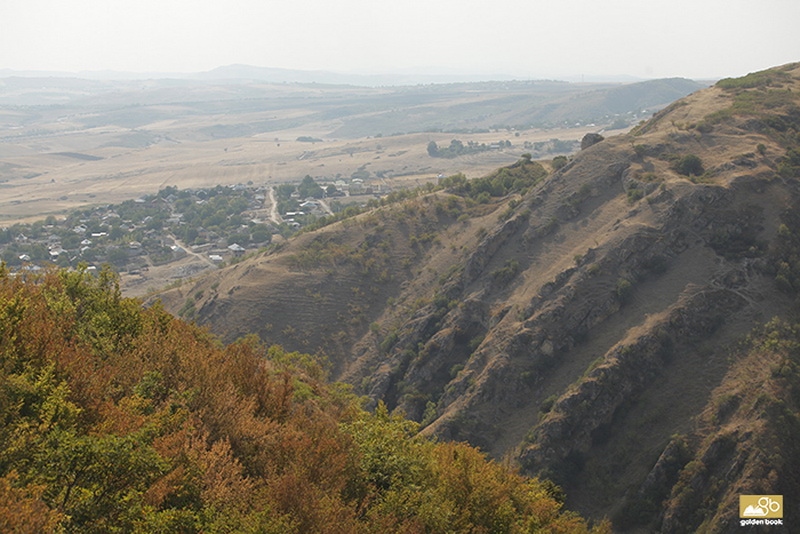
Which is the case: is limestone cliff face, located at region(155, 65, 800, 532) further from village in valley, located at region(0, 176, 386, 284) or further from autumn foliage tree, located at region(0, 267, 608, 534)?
village in valley, located at region(0, 176, 386, 284)

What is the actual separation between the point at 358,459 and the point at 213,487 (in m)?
6.96

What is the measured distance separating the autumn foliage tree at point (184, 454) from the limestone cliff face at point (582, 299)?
2015cm

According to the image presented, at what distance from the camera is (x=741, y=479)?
3800 centimetres

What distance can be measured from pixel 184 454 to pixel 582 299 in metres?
47.5

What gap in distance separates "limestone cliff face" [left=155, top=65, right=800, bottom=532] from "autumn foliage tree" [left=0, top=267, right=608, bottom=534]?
20150 mm

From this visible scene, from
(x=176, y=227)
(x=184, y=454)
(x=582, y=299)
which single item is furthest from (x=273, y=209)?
(x=184, y=454)

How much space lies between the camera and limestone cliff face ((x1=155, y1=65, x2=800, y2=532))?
46.9 metres

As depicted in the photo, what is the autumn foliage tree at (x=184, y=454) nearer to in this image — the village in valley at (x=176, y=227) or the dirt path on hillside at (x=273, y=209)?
the village in valley at (x=176, y=227)

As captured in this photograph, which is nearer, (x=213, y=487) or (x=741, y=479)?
(x=213, y=487)

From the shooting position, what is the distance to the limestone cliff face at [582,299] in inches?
1847

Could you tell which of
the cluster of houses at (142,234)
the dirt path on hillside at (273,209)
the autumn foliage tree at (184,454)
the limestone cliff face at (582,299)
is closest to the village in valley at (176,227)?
the cluster of houses at (142,234)

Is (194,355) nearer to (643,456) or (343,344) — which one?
(643,456)

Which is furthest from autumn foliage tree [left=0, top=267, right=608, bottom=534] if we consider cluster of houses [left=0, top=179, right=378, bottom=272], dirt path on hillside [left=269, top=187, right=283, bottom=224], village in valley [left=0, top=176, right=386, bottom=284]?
dirt path on hillside [left=269, top=187, right=283, bottom=224]

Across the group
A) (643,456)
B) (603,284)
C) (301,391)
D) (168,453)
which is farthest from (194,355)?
(603,284)
